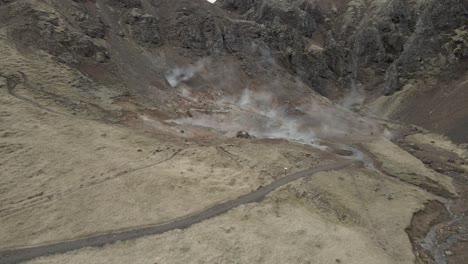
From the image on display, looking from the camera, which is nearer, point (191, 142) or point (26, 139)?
point (26, 139)

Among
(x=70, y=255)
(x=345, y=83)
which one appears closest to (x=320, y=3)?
(x=345, y=83)

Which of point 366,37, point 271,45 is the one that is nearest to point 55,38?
point 271,45

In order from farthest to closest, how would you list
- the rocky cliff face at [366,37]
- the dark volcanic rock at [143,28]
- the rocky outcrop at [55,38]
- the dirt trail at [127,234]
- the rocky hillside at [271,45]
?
the rocky cliff face at [366,37], the dark volcanic rock at [143,28], the rocky hillside at [271,45], the rocky outcrop at [55,38], the dirt trail at [127,234]

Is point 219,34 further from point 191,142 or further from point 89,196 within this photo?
point 89,196

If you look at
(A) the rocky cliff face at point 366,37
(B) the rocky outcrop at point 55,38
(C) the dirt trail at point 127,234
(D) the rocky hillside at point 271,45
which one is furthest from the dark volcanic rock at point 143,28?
(C) the dirt trail at point 127,234

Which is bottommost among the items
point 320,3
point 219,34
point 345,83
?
point 345,83

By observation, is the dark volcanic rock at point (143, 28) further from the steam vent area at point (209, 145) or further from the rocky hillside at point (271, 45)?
the steam vent area at point (209, 145)

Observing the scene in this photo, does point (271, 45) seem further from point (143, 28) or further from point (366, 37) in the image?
point (366, 37)
